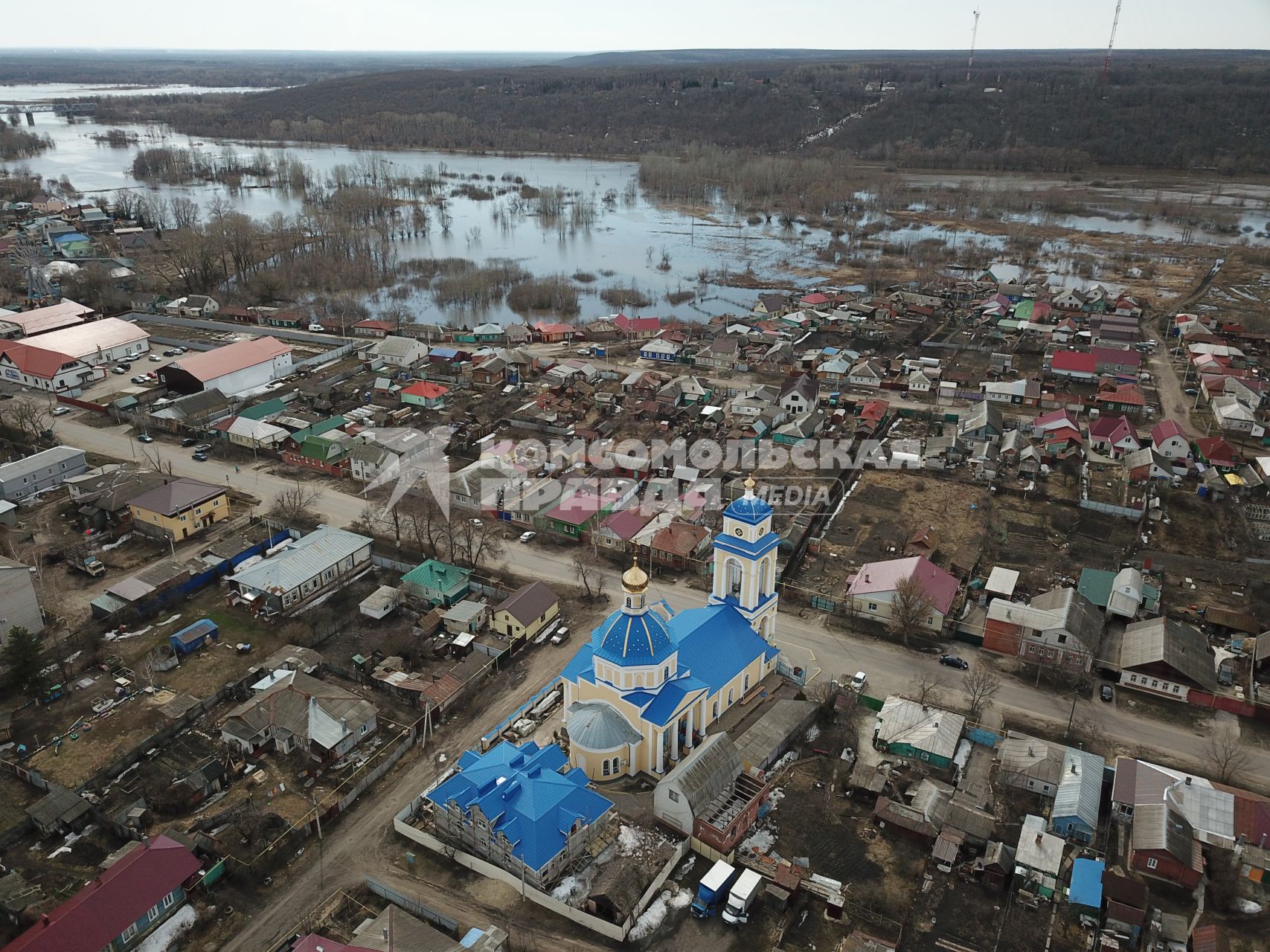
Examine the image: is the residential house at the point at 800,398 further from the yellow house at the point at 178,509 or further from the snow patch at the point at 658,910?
the snow patch at the point at 658,910

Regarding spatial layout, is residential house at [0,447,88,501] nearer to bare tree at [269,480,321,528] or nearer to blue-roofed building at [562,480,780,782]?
bare tree at [269,480,321,528]

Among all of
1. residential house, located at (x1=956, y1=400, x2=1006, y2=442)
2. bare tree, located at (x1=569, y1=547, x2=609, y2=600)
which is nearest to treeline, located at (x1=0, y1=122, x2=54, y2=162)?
bare tree, located at (x1=569, y1=547, x2=609, y2=600)

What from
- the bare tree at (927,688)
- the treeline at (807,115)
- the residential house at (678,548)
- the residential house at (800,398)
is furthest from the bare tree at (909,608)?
the treeline at (807,115)

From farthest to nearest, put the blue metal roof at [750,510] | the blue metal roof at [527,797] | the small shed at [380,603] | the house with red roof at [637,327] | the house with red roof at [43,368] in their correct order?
1. the house with red roof at [637,327]
2. the house with red roof at [43,368]
3. the small shed at [380,603]
4. the blue metal roof at [750,510]
5. the blue metal roof at [527,797]

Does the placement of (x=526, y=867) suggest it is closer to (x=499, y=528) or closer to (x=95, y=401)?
(x=499, y=528)

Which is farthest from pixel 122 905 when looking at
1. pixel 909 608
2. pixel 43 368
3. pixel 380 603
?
pixel 43 368

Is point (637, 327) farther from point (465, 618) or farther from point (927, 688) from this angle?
point (927, 688)
